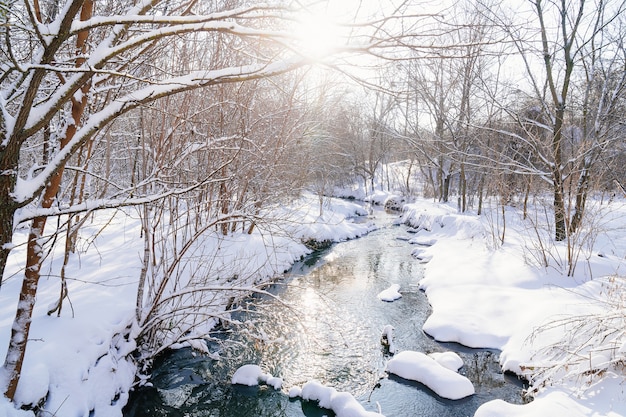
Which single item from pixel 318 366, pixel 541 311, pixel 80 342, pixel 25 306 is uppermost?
pixel 25 306

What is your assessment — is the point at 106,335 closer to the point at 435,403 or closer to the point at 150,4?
the point at 150,4

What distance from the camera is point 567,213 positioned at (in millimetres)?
6934

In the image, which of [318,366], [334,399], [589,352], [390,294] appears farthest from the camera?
[390,294]

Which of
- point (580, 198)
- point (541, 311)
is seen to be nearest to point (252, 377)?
point (541, 311)

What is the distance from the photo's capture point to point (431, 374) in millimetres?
5043

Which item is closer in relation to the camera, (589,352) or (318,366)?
(589,352)

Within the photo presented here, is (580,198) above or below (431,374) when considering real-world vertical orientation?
above

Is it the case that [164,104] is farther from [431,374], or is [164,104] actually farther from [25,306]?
[431,374]

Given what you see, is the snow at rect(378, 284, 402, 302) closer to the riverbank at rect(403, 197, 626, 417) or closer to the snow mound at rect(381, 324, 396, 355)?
the riverbank at rect(403, 197, 626, 417)

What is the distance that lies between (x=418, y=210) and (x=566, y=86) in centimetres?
923

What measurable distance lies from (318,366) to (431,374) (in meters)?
1.65

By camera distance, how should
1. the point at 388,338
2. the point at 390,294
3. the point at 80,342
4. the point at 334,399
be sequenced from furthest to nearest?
the point at 390,294 → the point at 388,338 → the point at 334,399 → the point at 80,342

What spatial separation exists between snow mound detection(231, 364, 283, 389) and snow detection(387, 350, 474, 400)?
67.5 inches

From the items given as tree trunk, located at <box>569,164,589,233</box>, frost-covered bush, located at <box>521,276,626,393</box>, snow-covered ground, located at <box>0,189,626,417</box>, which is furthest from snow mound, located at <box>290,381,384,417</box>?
tree trunk, located at <box>569,164,589,233</box>
